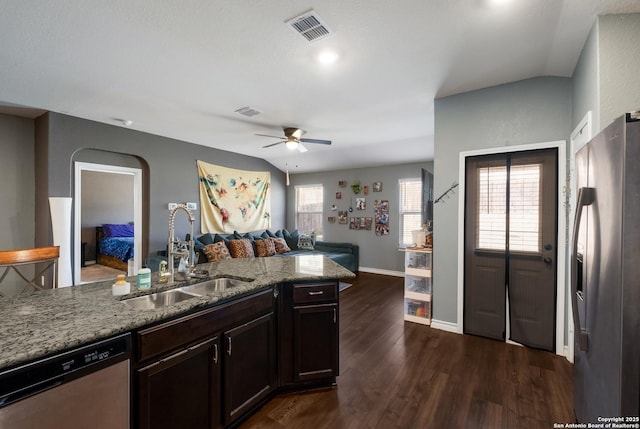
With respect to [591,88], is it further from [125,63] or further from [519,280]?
[125,63]

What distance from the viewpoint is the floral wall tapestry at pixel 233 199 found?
554 centimetres

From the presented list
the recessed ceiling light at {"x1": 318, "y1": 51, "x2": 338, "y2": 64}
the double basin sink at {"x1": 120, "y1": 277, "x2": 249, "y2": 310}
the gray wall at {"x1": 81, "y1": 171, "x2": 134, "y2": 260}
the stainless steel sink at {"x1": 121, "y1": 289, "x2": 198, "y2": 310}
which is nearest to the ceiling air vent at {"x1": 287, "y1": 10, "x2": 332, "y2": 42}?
the recessed ceiling light at {"x1": 318, "y1": 51, "x2": 338, "y2": 64}

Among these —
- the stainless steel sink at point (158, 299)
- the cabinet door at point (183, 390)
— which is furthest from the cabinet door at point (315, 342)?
the stainless steel sink at point (158, 299)

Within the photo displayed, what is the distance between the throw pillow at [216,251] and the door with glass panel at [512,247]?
3.84m

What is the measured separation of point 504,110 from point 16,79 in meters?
4.77

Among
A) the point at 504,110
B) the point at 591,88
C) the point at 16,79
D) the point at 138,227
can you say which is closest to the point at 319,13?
the point at 591,88

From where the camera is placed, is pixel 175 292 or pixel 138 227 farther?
pixel 138 227

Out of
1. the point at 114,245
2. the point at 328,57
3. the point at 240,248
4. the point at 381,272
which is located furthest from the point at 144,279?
the point at 114,245

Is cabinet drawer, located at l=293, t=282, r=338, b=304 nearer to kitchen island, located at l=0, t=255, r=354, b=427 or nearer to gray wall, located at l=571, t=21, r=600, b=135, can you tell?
kitchen island, located at l=0, t=255, r=354, b=427

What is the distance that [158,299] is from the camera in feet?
6.05

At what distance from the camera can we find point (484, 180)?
3.10 meters

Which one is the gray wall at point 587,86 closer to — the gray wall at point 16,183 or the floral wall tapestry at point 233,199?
the floral wall tapestry at point 233,199

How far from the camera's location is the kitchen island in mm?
1158

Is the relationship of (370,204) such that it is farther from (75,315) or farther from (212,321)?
(75,315)
